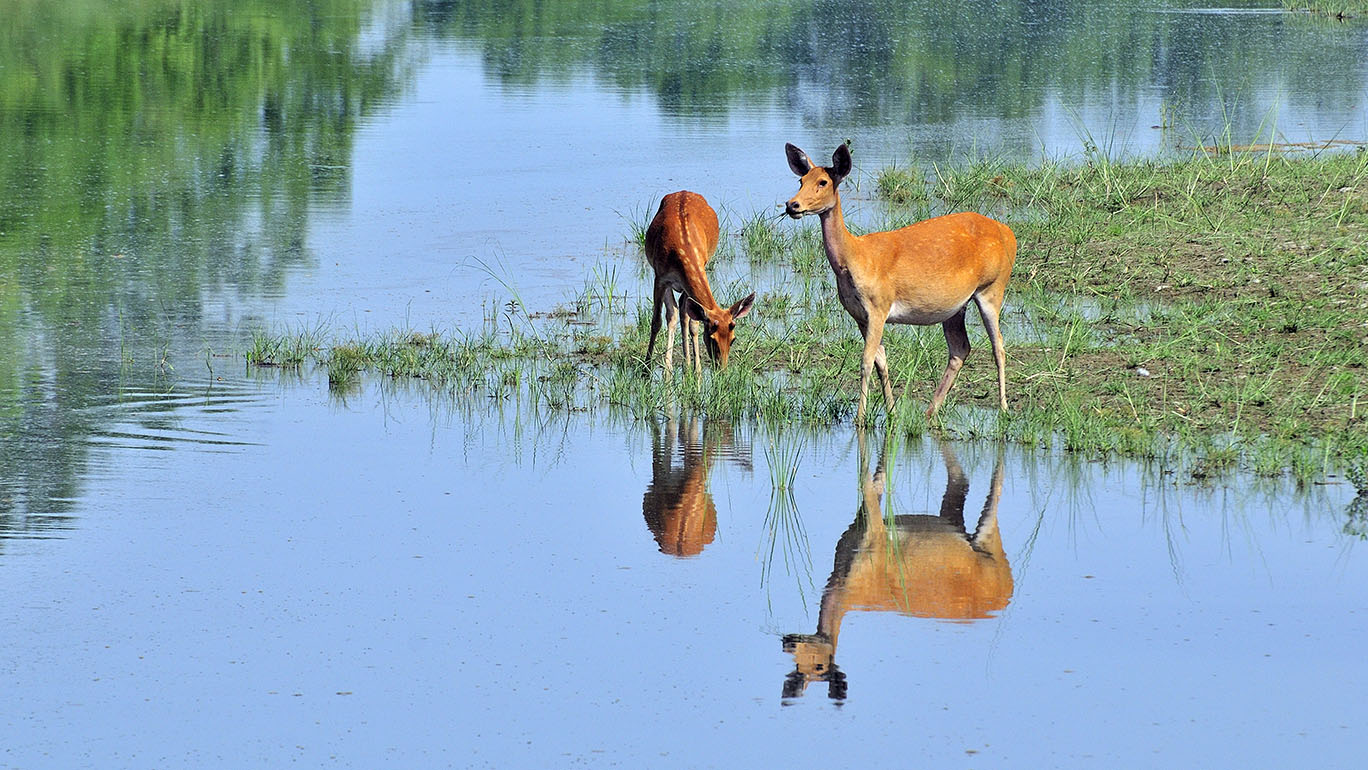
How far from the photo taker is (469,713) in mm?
6398

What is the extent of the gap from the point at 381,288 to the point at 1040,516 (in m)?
7.47

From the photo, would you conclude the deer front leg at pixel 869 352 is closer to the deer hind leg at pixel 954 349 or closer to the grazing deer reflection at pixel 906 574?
the deer hind leg at pixel 954 349

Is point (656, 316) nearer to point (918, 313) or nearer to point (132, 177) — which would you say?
point (918, 313)

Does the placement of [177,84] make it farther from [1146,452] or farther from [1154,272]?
[1146,452]

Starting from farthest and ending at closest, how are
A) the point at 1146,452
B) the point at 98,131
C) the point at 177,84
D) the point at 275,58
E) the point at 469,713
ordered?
the point at 275,58, the point at 177,84, the point at 98,131, the point at 1146,452, the point at 469,713

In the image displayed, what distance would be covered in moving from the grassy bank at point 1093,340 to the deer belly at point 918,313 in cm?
38

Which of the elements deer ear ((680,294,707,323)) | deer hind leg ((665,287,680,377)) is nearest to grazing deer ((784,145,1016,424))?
deer ear ((680,294,707,323))

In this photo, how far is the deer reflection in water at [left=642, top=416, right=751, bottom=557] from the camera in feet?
28.4

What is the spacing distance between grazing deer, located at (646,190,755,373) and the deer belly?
3.21ft

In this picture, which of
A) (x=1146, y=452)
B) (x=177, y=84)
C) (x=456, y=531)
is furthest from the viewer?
(x=177, y=84)

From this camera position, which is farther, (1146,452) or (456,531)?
(1146,452)

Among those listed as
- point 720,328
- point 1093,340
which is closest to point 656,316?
point 720,328

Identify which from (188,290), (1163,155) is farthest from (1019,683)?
(1163,155)

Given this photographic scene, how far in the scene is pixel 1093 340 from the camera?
12469 mm
